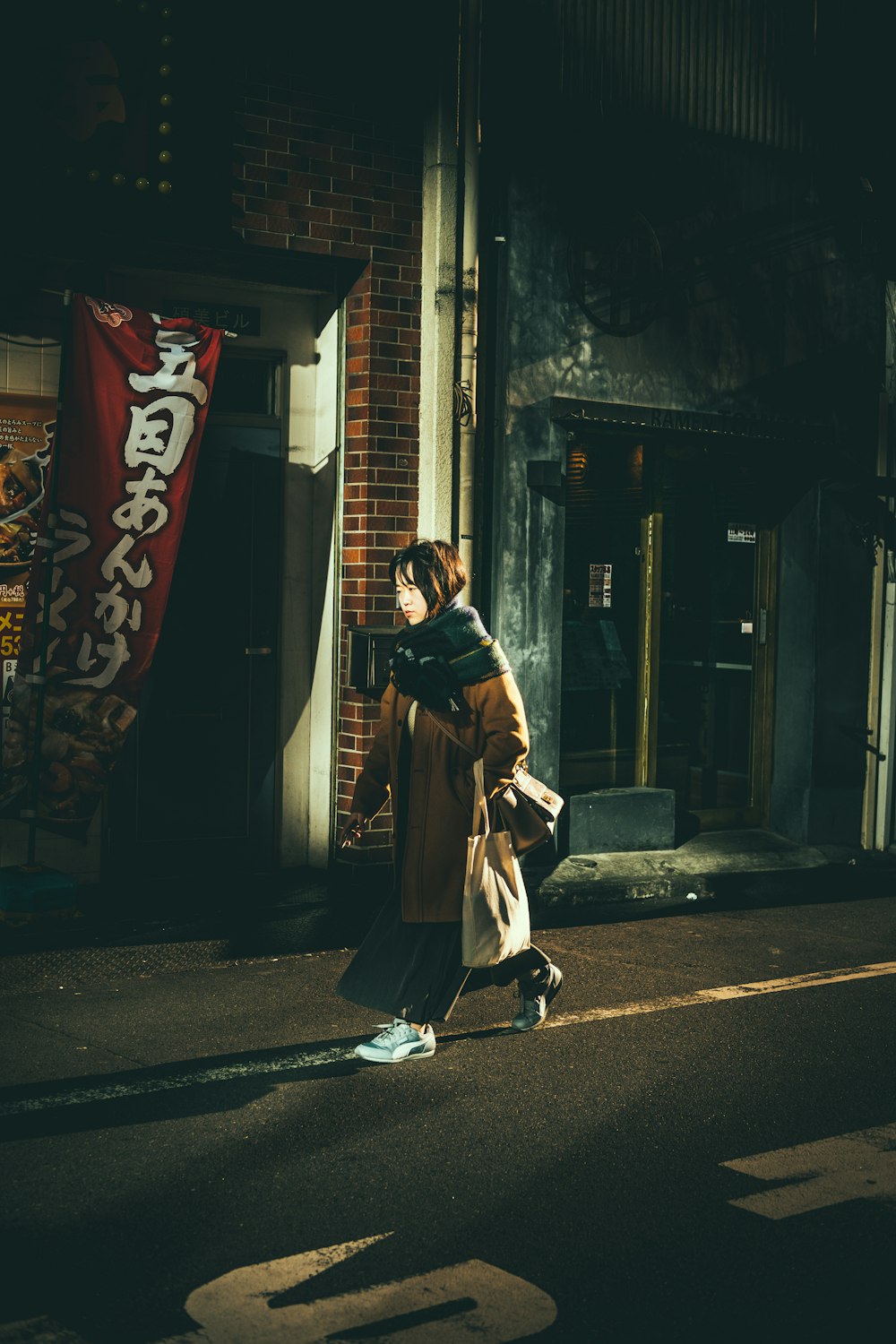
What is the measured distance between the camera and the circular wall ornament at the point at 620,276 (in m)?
9.98

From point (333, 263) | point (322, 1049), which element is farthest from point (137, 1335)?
point (333, 263)

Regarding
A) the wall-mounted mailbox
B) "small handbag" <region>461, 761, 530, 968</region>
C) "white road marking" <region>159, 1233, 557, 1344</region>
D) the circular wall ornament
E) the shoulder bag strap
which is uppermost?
the circular wall ornament

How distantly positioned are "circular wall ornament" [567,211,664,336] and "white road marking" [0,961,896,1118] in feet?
14.8

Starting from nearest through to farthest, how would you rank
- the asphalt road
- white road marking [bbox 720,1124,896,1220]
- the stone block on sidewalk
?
the asphalt road < white road marking [bbox 720,1124,896,1220] < the stone block on sidewalk

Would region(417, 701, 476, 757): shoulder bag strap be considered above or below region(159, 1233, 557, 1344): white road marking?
above

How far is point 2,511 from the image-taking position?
8.30 meters

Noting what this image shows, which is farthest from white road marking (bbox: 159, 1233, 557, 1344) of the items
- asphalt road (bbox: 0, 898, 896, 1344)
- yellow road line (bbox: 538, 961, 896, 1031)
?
yellow road line (bbox: 538, 961, 896, 1031)

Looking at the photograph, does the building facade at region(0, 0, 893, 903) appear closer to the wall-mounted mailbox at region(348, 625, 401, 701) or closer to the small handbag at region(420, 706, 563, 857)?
the wall-mounted mailbox at region(348, 625, 401, 701)

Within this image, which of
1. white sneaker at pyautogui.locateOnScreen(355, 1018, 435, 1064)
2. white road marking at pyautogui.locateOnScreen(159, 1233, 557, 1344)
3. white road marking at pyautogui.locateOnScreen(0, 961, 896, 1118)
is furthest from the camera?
white sneaker at pyautogui.locateOnScreen(355, 1018, 435, 1064)

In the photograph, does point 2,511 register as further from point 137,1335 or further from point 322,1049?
point 137,1335

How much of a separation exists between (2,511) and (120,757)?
156 cm

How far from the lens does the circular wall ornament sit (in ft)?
32.8

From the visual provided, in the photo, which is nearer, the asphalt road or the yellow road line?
the asphalt road

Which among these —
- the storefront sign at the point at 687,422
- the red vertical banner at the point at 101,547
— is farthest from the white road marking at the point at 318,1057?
the storefront sign at the point at 687,422
